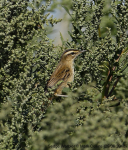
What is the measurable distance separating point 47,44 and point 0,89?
74cm

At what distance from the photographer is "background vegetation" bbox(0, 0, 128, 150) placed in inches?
71.0

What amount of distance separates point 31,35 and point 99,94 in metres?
0.98

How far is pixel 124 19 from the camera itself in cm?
277

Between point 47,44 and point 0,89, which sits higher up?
point 47,44

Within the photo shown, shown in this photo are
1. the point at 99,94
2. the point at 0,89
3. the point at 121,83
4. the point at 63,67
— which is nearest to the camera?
the point at 0,89

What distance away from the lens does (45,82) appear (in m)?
2.59

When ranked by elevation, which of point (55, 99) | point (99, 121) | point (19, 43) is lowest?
point (99, 121)

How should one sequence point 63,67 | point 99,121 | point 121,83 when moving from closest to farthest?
1. point 99,121
2. point 121,83
3. point 63,67

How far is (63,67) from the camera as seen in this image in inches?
183

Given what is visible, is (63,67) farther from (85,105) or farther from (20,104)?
(20,104)

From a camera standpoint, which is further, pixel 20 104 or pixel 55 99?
pixel 55 99

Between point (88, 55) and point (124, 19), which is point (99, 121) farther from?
A: point (124, 19)

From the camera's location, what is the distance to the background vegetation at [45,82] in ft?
5.92

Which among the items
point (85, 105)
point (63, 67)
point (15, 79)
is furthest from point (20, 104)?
point (63, 67)
